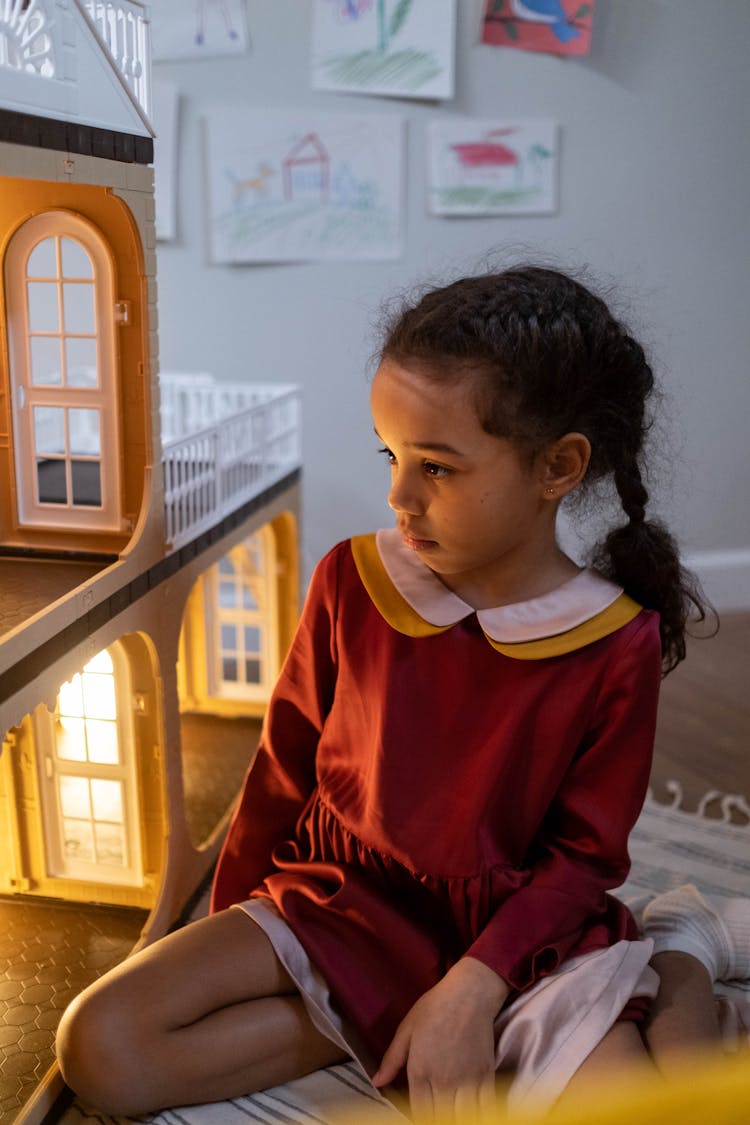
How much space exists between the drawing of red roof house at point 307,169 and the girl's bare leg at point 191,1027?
1.60 metres

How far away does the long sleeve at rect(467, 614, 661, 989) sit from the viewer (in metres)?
0.99

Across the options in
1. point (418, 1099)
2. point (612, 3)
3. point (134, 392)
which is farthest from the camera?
point (612, 3)

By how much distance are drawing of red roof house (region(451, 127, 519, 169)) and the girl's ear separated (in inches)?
57.7

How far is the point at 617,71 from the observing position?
7.37 feet

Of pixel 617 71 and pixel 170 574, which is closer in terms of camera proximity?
pixel 170 574

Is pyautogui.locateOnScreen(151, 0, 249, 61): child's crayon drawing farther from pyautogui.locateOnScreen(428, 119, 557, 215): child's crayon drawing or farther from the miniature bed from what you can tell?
the miniature bed

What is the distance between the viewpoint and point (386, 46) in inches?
86.0

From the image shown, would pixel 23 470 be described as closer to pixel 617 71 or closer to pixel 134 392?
pixel 134 392

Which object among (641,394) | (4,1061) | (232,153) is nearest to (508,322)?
(641,394)

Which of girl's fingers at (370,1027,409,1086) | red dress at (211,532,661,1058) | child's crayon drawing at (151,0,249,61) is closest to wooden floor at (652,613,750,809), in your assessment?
red dress at (211,532,661,1058)

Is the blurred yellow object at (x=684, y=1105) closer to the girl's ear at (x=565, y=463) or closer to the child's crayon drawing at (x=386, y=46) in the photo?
the girl's ear at (x=565, y=463)

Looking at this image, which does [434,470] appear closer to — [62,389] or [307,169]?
[62,389]

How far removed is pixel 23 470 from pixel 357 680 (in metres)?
0.47

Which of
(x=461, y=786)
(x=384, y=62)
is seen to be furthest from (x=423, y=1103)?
(x=384, y=62)
